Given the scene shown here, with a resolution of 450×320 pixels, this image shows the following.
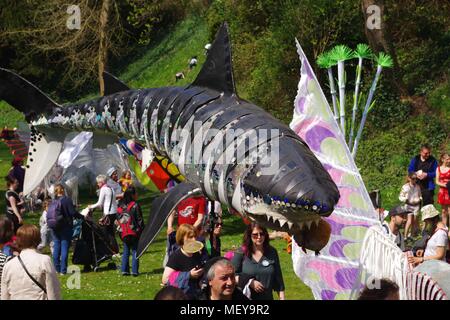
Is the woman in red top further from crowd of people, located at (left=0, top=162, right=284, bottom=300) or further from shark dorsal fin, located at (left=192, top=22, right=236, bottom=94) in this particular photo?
shark dorsal fin, located at (left=192, top=22, right=236, bottom=94)

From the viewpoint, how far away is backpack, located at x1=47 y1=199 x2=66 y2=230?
15055 millimetres

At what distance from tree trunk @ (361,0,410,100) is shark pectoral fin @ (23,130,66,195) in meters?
11.3

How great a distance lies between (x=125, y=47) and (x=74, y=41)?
1217 centimetres

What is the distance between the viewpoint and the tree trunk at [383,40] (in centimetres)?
2536

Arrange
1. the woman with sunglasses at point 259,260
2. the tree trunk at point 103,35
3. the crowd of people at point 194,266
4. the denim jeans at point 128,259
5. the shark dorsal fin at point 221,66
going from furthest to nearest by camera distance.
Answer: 1. the tree trunk at point 103,35
2. the denim jeans at point 128,259
3. the shark dorsal fin at point 221,66
4. the woman with sunglasses at point 259,260
5. the crowd of people at point 194,266

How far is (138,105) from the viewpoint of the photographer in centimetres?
1309

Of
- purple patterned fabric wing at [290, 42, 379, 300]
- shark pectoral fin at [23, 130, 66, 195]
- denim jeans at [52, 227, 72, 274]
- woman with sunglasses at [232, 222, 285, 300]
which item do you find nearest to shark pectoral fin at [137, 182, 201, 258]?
woman with sunglasses at [232, 222, 285, 300]

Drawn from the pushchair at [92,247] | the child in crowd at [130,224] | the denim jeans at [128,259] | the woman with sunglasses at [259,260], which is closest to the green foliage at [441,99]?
the pushchair at [92,247]

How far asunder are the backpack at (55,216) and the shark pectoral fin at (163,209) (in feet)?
12.6

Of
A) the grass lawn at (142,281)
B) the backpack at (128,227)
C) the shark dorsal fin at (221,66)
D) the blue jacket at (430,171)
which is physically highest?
the shark dorsal fin at (221,66)

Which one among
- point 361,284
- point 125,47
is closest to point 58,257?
point 361,284

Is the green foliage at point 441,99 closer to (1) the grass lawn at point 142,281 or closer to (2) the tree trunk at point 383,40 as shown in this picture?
(2) the tree trunk at point 383,40

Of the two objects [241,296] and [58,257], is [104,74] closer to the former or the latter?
[58,257]

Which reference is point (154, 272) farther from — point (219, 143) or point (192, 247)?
point (192, 247)
